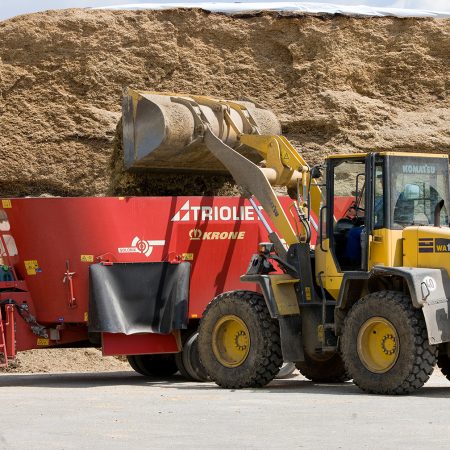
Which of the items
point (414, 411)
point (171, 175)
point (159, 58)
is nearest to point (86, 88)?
point (159, 58)

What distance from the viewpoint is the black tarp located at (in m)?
14.0

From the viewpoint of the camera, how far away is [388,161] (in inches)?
497

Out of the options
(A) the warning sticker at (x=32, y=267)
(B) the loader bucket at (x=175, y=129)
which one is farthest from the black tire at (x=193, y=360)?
(B) the loader bucket at (x=175, y=129)

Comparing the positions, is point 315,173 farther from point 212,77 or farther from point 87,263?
point 212,77

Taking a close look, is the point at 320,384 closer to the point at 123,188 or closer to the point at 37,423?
the point at 123,188

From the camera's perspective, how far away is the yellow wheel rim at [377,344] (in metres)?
12.2

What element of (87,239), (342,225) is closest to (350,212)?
(342,225)

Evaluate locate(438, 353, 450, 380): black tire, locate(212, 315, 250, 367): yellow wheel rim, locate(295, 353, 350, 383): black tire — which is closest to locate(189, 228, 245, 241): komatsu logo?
locate(212, 315, 250, 367): yellow wheel rim

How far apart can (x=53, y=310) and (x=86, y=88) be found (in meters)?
7.18

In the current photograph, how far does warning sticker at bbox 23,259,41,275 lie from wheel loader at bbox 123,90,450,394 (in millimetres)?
1797

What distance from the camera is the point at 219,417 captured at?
10.0m

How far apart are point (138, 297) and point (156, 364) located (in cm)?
176

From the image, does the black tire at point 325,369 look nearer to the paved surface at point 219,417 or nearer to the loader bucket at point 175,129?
the paved surface at point 219,417

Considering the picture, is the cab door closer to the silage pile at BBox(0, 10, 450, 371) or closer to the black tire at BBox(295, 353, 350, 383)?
the black tire at BBox(295, 353, 350, 383)
